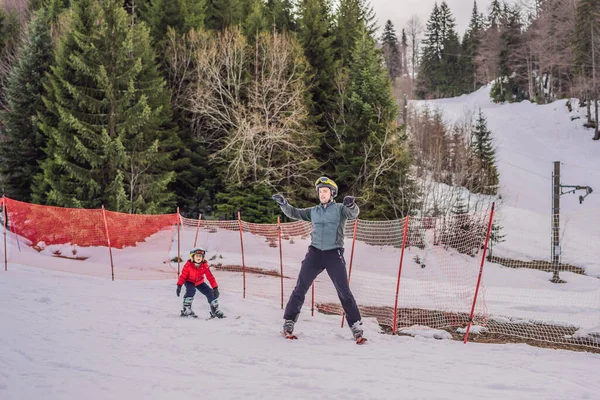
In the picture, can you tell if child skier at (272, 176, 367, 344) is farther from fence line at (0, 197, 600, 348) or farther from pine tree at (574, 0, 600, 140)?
pine tree at (574, 0, 600, 140)

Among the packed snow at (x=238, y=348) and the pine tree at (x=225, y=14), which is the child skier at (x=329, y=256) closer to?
the packed snow at (x=238, y=348)

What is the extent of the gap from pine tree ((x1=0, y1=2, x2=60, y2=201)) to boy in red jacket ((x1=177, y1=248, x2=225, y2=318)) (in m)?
16.8

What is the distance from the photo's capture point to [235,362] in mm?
4469

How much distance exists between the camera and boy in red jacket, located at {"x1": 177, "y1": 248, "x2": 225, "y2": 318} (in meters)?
7.31

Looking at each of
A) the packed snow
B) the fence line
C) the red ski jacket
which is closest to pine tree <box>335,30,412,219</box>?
the fence line

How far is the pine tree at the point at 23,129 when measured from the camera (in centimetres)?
2089

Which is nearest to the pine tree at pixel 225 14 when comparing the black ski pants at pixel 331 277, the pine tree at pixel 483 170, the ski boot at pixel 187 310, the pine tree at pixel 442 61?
the pine tree at pixel 483 170

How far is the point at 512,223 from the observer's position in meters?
29.9

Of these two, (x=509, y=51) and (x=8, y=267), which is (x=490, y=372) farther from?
(x=509, y=51)

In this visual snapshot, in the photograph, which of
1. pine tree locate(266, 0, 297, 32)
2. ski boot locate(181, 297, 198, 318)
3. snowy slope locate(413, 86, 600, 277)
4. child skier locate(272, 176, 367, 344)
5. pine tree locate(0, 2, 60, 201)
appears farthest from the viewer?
pine tree locate(266, 0, 297, 32)

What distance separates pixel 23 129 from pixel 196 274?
723 inches

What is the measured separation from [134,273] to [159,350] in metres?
9.28

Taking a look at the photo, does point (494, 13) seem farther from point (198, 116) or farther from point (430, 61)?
point (198, 116)

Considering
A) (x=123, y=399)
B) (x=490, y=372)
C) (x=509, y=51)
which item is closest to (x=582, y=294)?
(x=490, y=372)
